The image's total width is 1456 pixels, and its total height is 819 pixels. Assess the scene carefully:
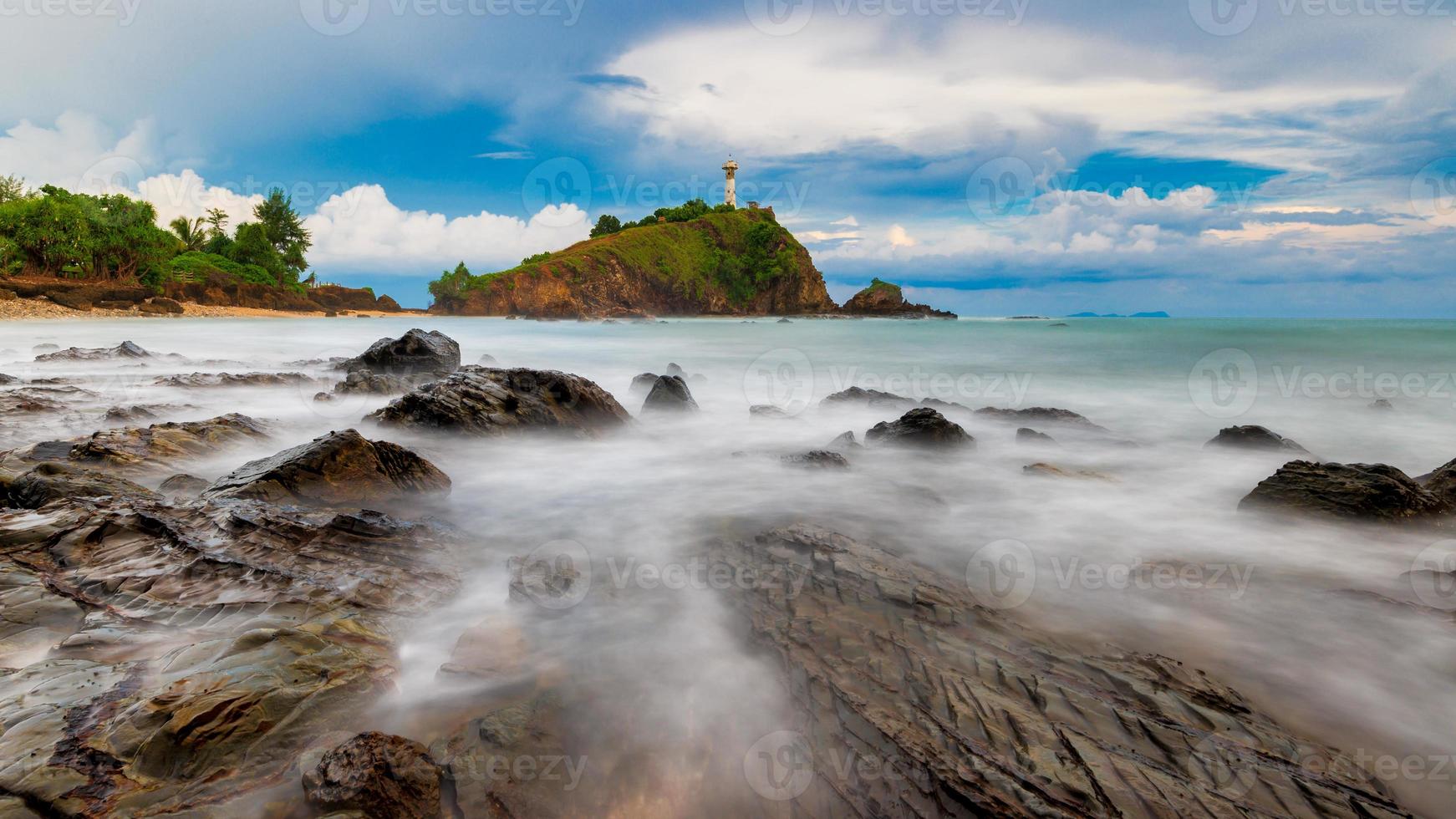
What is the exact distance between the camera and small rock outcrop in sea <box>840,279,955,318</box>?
116m

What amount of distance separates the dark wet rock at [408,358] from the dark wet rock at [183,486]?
782 cm

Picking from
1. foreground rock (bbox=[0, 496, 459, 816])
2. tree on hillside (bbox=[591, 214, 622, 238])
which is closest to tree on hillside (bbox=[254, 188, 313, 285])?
tree on hillside (bbox=[591, 214, 622, 238])

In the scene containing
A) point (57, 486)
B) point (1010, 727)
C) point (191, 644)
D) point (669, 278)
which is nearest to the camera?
point (1010, 727)

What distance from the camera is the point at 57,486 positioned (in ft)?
13.8

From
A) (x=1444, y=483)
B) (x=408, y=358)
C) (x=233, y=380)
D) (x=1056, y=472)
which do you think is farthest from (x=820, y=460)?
(x=233, y=380)

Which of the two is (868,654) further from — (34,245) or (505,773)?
(34,245)

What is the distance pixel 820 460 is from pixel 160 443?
6.64 m

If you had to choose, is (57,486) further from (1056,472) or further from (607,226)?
(607,226)

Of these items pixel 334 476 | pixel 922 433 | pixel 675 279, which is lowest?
pixel 922 433

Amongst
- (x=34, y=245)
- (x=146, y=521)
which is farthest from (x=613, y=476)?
(x=34, y=245)

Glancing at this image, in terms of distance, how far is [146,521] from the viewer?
388 cm

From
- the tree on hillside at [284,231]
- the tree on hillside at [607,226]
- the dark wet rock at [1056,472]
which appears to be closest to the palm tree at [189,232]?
the tree on hillside at [284,231]

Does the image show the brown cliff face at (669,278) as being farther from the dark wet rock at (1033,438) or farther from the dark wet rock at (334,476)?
the dark wet rock at (334,476)

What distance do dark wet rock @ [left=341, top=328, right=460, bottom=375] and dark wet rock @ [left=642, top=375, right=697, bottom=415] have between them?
4426 millimetres
